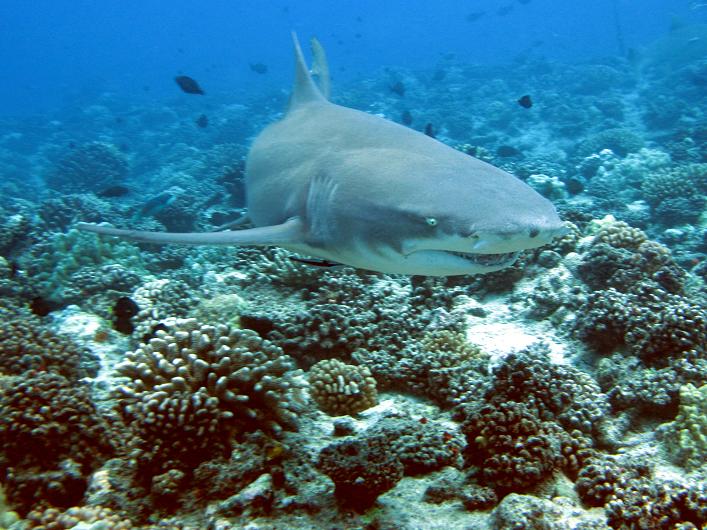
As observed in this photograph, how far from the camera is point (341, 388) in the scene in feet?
13.4

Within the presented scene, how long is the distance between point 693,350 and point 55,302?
762 cm

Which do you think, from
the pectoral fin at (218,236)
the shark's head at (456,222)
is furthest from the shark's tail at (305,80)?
the shark's head at (456,222)

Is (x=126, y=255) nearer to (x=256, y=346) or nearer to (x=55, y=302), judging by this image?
(x=55, y=302)

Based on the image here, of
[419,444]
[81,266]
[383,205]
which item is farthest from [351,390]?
[81,266]

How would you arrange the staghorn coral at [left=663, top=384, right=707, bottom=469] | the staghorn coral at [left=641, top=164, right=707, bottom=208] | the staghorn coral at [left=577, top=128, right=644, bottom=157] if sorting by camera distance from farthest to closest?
the staghorn coral at [left=577, top=128, right=644, bottom=157], the staghorn coral at [left=641, top=164, right=707, bottom=208], the staghorn coral at [left=663, top=384, right=707, bottom=469]

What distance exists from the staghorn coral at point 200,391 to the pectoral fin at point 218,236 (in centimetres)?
109

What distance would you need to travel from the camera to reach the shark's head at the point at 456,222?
214cm

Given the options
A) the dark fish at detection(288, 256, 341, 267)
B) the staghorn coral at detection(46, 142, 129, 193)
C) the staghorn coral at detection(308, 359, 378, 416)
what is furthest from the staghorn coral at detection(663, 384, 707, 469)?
the staghorn coral at detection(46, 142, 129, 193)

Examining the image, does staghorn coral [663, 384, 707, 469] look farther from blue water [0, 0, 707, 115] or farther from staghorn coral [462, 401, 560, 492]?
blue water [0, 0, 707, 115]

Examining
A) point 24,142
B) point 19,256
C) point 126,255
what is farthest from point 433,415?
point 24,142

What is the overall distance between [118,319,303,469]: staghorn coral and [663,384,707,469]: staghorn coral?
2736mm

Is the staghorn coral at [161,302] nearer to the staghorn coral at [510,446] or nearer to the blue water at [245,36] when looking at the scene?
the staghorn coral at [510,446]

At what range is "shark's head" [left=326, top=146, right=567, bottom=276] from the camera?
2141 millimetres

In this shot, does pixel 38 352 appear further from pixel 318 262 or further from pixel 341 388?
pixel 318 262
